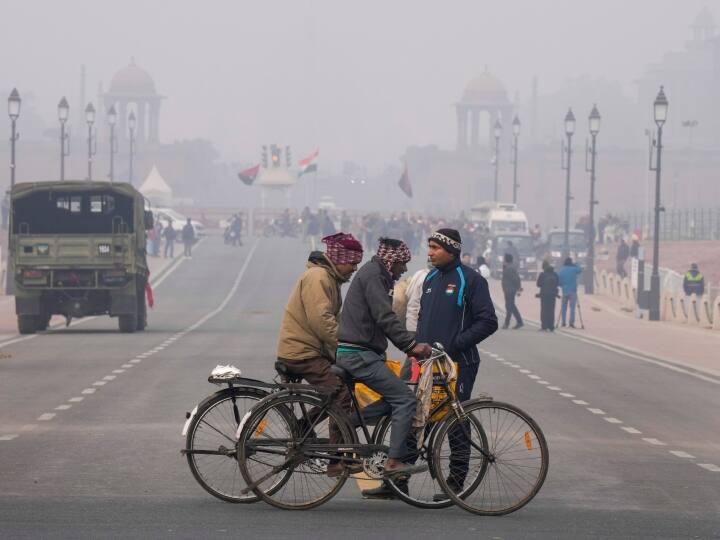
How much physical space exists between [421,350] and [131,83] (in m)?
156

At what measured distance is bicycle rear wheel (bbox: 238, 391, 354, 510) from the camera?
1016 centimetres

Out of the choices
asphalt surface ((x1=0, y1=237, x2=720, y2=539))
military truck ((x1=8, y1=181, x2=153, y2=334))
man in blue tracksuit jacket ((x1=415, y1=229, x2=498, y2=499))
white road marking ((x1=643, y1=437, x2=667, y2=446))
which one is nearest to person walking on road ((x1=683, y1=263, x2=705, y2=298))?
asphalt surface ((x1=0, y1=237, x2=720, y2=539))

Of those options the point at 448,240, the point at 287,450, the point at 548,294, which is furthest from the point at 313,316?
the point at 548,294

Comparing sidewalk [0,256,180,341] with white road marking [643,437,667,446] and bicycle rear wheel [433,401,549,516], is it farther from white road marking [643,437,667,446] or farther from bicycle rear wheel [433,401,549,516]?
bicycle rear wheel [433,401,549,516]

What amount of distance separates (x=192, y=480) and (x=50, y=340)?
1807 centimetres

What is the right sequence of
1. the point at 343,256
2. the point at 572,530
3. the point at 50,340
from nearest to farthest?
1. the point at 572,530
2. the point at 343,256
3. the point at 50,340

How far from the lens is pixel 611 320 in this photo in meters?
42.1

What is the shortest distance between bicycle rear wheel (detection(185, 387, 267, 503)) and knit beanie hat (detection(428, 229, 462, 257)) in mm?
1387

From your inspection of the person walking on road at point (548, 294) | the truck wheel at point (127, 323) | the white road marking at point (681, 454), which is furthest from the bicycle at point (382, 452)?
the person walking on road at point (548, 294)

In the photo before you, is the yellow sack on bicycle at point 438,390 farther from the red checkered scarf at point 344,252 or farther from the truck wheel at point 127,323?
the truck wheel at point 127,323

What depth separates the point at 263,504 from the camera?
10461 mm

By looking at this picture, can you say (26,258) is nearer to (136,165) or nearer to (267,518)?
(267,518)

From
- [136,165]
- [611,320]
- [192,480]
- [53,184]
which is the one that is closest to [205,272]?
[611,320]

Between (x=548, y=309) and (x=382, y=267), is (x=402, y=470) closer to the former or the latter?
(x=382, y=267)
